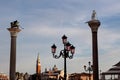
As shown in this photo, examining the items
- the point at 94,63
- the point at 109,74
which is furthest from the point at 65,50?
the point at 109,74

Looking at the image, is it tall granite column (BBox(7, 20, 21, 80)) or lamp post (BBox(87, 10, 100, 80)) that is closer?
lamp post (BBox(87, 10, 100, 80))

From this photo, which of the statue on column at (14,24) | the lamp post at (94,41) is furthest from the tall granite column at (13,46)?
the lamp post at (94,41)

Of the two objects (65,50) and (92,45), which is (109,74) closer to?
(92,45)

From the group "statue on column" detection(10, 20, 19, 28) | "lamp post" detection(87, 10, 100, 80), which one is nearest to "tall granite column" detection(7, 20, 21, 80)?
"statue on column" detection(10, 20, 19, 28)

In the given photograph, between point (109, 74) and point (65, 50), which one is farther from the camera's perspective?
point (109, 74)

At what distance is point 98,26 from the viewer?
33312 mm

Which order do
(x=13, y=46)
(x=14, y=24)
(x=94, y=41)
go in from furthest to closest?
(x=14, y=24)
(x=13, y=46)
(x=94, y=41)

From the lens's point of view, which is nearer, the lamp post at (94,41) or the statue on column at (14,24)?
the lamp post at (94,41)

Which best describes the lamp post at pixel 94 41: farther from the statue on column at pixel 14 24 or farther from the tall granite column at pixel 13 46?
the tall granite column at pixel 13 46

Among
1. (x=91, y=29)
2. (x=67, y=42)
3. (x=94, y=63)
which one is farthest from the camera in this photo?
(x=91, y=29)

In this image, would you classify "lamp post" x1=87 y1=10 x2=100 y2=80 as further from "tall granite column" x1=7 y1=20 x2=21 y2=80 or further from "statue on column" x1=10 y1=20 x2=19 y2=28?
"tall granite column" x1=7 y1=20 x2=21 y2=80

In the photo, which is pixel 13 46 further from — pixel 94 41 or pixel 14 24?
pixel 94 41

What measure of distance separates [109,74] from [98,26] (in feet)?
17.1

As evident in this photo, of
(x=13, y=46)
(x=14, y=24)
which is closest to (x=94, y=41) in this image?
(x=13, y=46)
